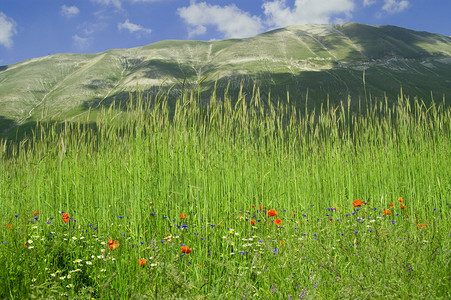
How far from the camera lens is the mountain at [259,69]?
91062mm

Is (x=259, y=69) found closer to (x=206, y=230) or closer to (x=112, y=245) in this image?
(x=206, y=230)

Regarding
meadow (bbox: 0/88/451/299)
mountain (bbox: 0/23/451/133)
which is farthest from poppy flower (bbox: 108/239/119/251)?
mountain (bbox: 0/23/451/133)

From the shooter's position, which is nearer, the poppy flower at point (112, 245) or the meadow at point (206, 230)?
the meadow at point (206, 230)

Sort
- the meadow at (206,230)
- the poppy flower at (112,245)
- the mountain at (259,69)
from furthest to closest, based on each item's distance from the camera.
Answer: the mountain at (259,69) → the poppy flower at (112,245) → the meadow at (206,230)

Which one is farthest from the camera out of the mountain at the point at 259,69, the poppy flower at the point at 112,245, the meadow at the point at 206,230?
the mountain at the point at 259,69

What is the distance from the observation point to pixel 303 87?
3538 inches

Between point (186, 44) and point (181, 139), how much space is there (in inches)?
7155

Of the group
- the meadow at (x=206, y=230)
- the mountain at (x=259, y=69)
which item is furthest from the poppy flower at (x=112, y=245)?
the mountain at (x=259, y=69)

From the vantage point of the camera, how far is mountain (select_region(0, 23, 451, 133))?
9106 cm

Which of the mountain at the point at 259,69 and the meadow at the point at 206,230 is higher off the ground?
the mountain at the point at 259,69

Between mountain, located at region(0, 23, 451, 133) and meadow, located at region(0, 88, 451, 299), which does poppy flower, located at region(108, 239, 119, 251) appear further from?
mountain, located at region(0, 23, 451, 133)

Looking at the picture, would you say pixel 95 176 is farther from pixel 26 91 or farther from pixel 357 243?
pixel 26 91

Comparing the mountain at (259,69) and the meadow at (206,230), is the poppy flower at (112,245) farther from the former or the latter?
the mountain at (259,69)

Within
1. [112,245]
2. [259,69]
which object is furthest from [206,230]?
[259,69]
